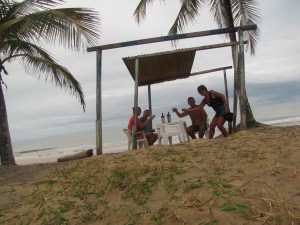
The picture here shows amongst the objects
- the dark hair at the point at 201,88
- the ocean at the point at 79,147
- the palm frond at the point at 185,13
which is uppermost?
the palm frond at the point at 185,13

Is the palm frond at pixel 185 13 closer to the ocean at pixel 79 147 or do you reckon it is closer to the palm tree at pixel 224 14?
the palm tree at pixel 224 14

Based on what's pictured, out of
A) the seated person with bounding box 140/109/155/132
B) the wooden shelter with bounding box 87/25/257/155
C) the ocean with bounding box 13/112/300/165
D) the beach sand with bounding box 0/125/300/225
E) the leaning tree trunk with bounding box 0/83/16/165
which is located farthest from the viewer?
the ocean with bounding box 13/112/300/165

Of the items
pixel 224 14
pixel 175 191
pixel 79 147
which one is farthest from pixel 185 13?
pixel 79 147

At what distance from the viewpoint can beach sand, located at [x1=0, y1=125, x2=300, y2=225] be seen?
8.34ft


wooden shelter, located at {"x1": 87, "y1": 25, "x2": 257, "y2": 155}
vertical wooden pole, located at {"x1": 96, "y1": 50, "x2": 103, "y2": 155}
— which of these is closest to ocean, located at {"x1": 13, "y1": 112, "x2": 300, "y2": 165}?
wooden shelter, located at {"x1": 87, "y1": 25, "x2": 257, "y2": 155}

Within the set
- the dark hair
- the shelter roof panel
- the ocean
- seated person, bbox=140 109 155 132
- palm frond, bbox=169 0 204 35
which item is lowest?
the ocean

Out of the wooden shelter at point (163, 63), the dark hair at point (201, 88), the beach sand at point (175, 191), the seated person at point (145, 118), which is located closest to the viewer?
the beach sand at point (175, 191)

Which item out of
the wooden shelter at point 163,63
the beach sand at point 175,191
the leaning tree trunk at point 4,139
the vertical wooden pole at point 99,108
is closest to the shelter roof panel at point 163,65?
the wooden shelter at point 163,63

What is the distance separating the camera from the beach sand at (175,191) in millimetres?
2543

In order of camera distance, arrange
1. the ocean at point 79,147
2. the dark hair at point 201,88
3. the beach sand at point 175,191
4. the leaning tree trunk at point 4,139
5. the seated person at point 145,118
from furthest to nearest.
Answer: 1. the ocean at point 79,147
2. the leaning tree trunk at point 4,139
3. the seated person at point 145,118
4. the dark hair at point 201,88
5. the beach sand at point 175,191

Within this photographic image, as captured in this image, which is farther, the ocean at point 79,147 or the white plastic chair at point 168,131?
the ocean at point 79,147

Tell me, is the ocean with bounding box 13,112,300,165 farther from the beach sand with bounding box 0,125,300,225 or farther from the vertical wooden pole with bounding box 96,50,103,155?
the beach sand with bounding box 0,125,300,225

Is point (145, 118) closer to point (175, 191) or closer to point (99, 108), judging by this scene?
point (99, 108)

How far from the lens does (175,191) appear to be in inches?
122
